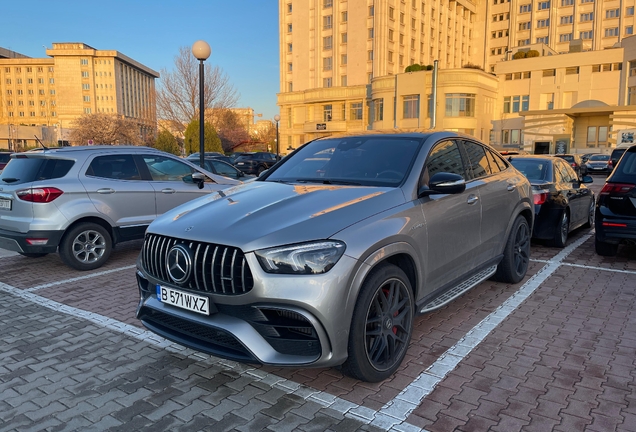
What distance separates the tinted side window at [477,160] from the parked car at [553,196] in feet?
8.61

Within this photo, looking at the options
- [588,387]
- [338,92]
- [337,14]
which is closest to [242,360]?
[588,387]

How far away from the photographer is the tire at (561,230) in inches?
303

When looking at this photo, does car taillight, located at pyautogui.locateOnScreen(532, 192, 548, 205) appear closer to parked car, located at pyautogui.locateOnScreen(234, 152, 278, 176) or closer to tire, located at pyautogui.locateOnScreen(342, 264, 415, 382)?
tire, located at pyautogui.locateOnScreen(342, 264, 415, 382)

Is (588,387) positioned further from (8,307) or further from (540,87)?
(540,87)

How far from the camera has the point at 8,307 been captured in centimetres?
518

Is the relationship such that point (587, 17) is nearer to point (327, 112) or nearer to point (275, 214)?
point (327, 112)

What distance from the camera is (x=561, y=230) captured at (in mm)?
7766

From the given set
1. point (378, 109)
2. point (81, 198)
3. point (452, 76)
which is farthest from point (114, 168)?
point (378, 109)

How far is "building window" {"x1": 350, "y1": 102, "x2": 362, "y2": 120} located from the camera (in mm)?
58700

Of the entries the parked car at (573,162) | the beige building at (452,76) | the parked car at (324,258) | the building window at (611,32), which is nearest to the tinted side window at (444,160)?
the parked car at (324,258)

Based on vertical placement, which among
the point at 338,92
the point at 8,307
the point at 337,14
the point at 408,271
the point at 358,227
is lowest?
the point at 8,307

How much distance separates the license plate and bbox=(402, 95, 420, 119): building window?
1985 inches

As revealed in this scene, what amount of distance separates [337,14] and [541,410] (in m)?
65.3

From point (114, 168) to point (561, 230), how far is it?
22.9ft
